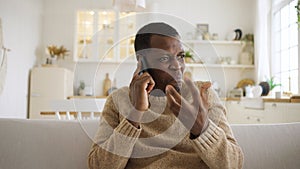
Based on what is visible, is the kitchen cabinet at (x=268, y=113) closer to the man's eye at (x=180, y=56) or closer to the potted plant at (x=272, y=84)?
the potted plant at (x=272, y=84)

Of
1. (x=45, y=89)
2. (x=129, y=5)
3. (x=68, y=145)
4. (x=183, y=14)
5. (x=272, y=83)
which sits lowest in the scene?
(x=68, y=145)

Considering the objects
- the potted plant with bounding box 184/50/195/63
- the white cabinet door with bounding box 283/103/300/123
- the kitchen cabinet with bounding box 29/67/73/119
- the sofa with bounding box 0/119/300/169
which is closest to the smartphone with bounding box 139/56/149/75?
the potted plant with bounding box 184/50/195/63

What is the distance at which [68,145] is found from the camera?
121 centimetres

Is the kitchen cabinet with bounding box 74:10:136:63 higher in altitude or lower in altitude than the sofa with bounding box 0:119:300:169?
higher

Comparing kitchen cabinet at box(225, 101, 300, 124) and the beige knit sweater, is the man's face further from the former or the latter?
kitchen cabinet at box(225, 101, 300, 124)

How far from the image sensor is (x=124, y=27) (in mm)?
834

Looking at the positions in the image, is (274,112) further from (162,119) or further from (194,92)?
(194,92)

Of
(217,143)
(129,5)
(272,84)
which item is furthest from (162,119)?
(272,84)

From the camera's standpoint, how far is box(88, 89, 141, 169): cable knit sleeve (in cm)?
84

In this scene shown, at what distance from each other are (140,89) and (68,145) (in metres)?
0.60

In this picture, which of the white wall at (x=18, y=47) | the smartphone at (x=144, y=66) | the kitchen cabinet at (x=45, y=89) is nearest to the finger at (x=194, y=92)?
the smartphone at (x=144, y=66)

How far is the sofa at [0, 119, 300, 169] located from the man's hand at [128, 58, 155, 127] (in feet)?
1.30

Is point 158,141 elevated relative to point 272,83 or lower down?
lower down

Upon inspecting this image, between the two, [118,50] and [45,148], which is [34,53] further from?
[118,50]
